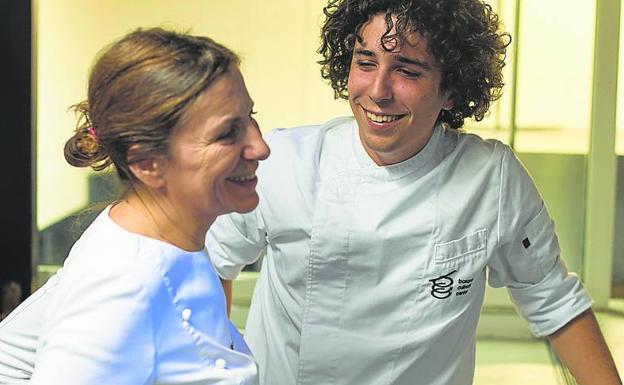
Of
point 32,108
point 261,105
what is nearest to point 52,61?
point 32,108

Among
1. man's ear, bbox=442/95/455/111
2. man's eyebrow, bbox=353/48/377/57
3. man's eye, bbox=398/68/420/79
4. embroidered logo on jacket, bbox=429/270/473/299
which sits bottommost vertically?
embroidered logo on jacket, bbox=429/270/473/299

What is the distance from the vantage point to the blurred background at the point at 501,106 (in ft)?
11.5

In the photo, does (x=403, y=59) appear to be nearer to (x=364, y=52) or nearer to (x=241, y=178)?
(x=364, y=52)

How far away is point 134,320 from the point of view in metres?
1.13

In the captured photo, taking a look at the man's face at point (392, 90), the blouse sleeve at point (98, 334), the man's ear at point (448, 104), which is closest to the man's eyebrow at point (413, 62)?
the man's face at point (392, 90)

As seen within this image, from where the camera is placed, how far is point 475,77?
1.76 metres

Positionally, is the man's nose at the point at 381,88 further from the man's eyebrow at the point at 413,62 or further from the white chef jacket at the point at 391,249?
the white chef jacket at the point at 391,249

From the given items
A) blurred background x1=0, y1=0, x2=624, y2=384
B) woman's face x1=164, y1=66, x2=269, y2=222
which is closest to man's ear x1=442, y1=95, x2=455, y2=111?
woman's face x1=164, y1=66, x2=269, y2=222

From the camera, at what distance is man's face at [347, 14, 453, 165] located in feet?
5.37

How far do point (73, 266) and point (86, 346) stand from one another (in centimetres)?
11

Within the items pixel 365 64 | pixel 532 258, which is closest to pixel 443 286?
pixel 532 258

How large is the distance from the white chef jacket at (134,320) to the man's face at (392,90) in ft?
1.53

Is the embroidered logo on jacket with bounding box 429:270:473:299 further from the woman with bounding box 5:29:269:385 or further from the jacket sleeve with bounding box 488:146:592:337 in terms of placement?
the woman with bounding box 5:29:269:385

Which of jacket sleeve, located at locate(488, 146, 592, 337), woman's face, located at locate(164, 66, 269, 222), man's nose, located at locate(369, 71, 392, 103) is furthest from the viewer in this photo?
jacket sleeve, located at locate(488, 146, 592, 337)
